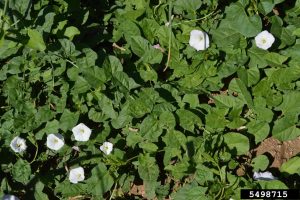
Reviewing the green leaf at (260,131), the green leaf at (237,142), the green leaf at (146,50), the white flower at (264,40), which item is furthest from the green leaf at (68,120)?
the white flower at (264,40)

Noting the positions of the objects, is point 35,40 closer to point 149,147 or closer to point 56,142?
point 56,142

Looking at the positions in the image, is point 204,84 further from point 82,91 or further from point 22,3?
point 22,3

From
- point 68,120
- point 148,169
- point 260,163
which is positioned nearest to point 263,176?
point 260,163

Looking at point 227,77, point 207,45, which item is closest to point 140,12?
point 207,45

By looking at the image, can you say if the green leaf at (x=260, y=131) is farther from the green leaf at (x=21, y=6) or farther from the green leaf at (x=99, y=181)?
the green leaf at (x=21, y=6)

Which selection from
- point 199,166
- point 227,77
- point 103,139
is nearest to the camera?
point 199,166

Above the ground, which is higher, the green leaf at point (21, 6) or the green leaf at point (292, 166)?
the green leaf at point (21, 6)
